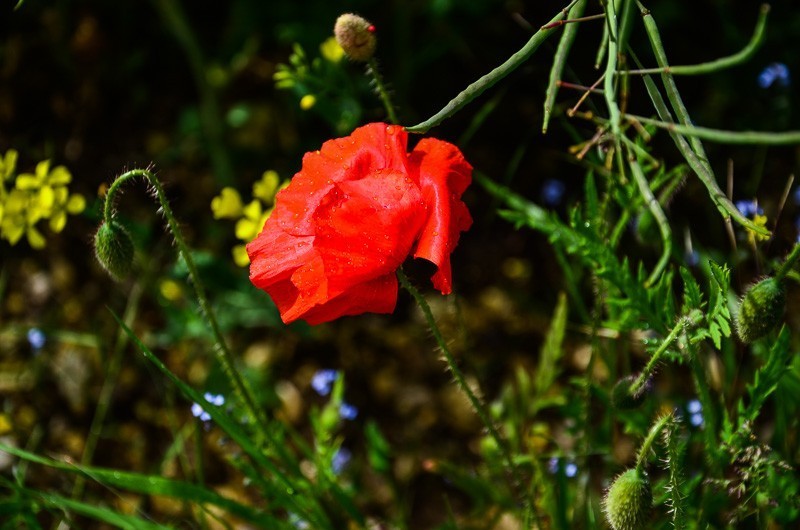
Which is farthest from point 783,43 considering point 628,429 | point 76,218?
point 76,218

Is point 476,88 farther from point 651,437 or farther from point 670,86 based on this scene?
point 651,437

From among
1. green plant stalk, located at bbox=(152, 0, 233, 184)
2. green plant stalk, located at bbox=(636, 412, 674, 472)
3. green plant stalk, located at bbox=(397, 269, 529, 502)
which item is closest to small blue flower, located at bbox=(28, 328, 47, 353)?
green plant stalk, located at bbox=(152, 0, 233, 184)

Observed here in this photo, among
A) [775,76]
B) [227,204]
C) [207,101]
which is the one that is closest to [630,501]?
[227,204]

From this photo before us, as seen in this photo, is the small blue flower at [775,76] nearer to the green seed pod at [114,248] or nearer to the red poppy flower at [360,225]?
the red poppy flower at [360,225]

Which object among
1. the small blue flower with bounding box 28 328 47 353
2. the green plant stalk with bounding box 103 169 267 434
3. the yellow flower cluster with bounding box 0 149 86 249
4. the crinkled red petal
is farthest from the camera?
the small blue flower with bounding box 28 328 47 353

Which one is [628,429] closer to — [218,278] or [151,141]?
[218,278]

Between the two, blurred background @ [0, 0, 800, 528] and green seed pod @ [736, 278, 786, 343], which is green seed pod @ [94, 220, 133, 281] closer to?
blurred background @ [0, 0, 800, 528]
